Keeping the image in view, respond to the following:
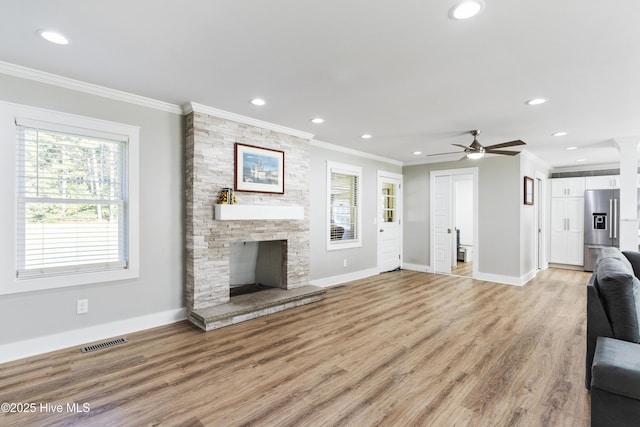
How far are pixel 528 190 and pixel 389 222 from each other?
276 centimetres

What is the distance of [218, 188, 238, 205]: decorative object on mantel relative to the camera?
3771 mm

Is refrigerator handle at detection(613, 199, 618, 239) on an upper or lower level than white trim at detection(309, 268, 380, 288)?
upper

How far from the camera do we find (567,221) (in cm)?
725

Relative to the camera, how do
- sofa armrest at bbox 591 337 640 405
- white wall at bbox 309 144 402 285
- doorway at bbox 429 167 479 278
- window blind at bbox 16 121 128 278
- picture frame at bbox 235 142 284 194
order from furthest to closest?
doorway at bbox 429 167 479 278, white wall at bbox 309 144 402 285, picture frame at bbox 235 142 284 194, window blind at bbox 16 121 128 278, sofa armrest at bbox 591 337 640 405

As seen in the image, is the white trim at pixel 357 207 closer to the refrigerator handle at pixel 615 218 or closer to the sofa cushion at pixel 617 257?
the sofa cushion at pixel 617 257

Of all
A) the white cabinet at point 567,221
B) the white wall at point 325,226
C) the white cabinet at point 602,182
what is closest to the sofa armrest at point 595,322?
the white wall at point 325,226

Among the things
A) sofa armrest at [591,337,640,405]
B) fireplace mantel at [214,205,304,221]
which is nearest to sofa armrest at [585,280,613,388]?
sofa armrest at [591,337,640,405]

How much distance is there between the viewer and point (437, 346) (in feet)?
10.1

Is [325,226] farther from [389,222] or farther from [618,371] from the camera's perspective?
[618,371]

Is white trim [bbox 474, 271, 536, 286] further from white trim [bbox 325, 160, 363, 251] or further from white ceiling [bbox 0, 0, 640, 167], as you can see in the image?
white ceiling [bbox 0, 0, 640, 167]

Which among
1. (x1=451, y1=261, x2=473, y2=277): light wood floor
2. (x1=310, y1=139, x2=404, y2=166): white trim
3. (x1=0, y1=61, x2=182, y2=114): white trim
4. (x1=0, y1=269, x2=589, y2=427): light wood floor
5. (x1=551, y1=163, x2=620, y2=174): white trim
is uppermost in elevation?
(x1=0, y1=61, x2=182, y2=114): white trim

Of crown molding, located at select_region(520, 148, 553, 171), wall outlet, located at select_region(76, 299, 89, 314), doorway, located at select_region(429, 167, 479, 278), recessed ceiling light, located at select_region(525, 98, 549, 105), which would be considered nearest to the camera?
wall outlet, located at select_region(76, 299, 89, 314)

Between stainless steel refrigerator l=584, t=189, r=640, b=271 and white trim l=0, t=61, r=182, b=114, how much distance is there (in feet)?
27.3

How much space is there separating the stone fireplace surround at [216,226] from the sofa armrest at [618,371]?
10.4 feet
